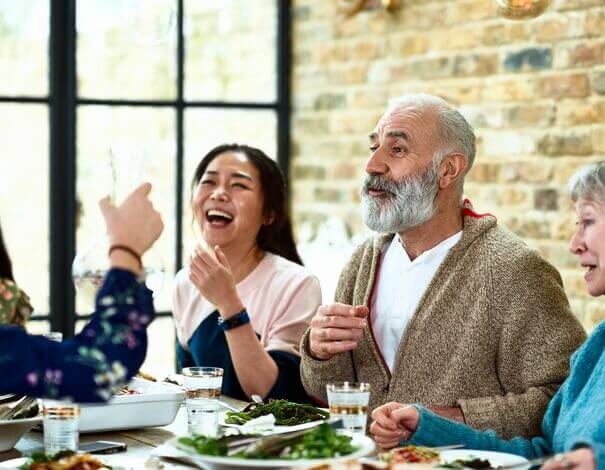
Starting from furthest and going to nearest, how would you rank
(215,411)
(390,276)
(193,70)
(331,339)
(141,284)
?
(193,70) → (390,276) → (331,339) → (215,411) → (141,284)

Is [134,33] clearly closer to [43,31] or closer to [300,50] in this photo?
[43,31]

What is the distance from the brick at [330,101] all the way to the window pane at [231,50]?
30cm

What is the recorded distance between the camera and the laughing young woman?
3.29 m

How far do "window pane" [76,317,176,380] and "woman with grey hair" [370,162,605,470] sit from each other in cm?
330

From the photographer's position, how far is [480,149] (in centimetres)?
489

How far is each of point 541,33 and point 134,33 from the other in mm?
2031

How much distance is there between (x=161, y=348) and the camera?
577 cm

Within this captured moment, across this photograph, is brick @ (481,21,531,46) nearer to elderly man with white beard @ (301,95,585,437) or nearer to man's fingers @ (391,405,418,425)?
elderly man with white beard @ (301,95,585,437)

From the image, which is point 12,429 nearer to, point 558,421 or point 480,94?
point 558,421

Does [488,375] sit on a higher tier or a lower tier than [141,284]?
lower

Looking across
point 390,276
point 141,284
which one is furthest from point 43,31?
point 141,284

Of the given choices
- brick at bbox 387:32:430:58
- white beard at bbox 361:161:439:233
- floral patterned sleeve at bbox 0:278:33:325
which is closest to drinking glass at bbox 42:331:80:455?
floral patterned sleeve at bbox 0:278:33:325

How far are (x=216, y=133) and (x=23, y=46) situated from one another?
3.47 ft

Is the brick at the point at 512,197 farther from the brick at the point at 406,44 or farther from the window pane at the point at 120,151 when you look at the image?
the window pane at the point at 120,151
